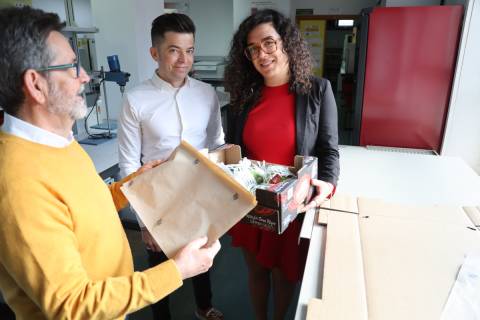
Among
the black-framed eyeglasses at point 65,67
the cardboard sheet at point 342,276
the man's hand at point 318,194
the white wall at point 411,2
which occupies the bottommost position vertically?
the cardboard sheet at point 342,276

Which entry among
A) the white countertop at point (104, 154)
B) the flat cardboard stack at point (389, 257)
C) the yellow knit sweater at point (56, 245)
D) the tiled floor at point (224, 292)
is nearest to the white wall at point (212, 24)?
the white countertop at point (104, 154)

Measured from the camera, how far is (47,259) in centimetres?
64

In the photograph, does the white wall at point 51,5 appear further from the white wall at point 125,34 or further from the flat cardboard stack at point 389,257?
the flat cardboard stack at point 389,257

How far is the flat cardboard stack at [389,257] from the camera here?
74 cm

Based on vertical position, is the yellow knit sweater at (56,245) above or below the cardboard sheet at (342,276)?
above

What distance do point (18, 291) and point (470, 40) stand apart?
2.75 meters

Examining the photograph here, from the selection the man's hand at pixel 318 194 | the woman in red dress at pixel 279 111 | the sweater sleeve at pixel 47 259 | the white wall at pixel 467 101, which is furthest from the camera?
the white wall at pixel 467 101

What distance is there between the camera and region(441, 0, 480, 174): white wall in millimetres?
2184

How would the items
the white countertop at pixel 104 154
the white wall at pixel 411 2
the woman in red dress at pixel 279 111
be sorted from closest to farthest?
the woman in red dress at pixel 279 111 < the white countertop at pixel 104 154 < the white wall at pixel 411 2

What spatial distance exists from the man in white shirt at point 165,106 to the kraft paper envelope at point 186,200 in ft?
1.52

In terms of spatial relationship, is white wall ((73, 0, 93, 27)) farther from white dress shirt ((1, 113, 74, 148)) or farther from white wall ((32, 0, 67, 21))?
white dress shirt ((1, 113, 74, 148))

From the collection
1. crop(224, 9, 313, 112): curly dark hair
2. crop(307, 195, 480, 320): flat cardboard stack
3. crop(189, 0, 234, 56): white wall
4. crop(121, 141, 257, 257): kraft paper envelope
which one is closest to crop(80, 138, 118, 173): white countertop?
crop(224, 9, 313, 112): curly dark hair

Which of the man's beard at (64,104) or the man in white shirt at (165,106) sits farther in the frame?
the man in white shirt at (165,106)

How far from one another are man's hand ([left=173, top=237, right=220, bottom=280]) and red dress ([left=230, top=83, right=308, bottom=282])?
1.91 feet
